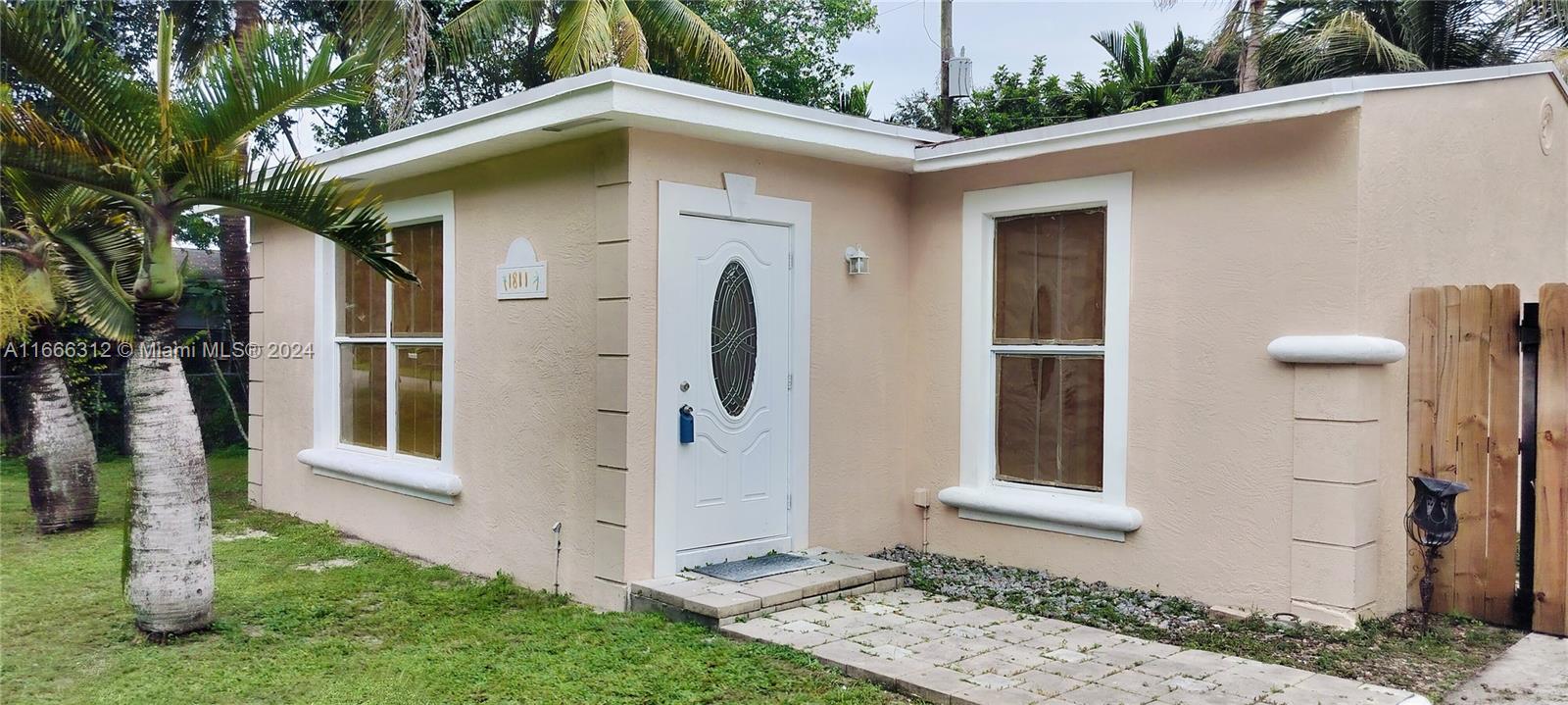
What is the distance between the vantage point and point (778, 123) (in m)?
5.95

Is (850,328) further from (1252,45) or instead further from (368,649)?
(1252,45)

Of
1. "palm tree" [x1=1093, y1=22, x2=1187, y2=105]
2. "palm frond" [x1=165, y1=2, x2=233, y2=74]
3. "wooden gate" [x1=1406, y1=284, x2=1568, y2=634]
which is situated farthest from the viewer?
"palm frond" [x1=165, y1=2, x2=233, y2=74]

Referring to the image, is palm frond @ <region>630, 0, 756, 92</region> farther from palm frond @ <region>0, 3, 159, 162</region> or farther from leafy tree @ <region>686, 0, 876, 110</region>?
palm frond @ <region>0, 3, 159, 162</region>

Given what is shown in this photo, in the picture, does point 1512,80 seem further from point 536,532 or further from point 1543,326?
point 536,532

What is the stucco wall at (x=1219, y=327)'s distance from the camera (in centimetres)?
528

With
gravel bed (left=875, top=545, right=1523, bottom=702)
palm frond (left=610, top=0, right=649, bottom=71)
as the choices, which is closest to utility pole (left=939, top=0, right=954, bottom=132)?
palm frond (left=610, top=0, right=649, bottom=71)

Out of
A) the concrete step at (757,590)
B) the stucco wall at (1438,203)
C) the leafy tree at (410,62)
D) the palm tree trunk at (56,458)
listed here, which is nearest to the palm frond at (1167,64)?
the stucco wall at (1438,203)

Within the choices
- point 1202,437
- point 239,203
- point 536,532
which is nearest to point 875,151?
point 1202,437

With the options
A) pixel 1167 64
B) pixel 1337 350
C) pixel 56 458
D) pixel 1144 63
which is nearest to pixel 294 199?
pixel 56 458

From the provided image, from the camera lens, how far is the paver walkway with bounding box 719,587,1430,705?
4227 mm

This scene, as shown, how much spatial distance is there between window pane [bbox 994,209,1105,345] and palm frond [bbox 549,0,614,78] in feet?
22.3

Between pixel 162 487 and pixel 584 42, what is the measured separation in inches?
326

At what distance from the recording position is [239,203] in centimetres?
515

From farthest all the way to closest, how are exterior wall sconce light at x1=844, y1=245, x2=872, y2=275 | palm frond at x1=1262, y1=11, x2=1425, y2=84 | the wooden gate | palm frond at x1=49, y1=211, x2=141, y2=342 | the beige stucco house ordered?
palm frond at x1=1262, y1=11, x2=1425, y2=84 → exterior wall sconce light at x1=844, y1=245, x2=872, y2=275 → palm frond at x1=49, y1=211, x2=141, y2=342 → the beige stucco house → the wooden gate
